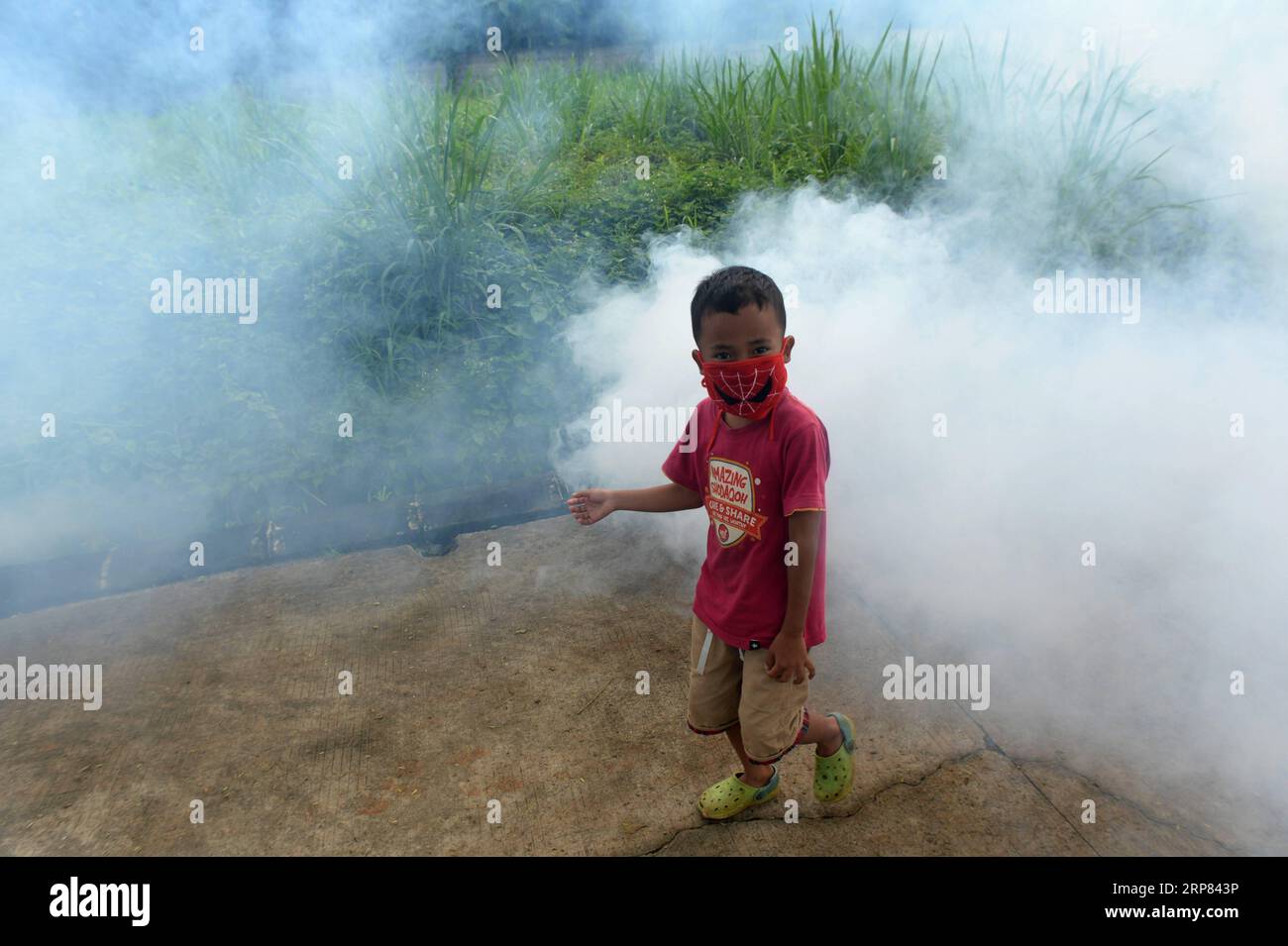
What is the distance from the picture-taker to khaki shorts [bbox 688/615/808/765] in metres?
2.02

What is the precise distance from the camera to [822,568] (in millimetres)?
2043

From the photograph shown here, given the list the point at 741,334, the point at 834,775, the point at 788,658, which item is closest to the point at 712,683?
the point at 788,658

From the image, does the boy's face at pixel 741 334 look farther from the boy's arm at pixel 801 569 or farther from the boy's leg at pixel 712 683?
the boy's leg at pixel 712 683

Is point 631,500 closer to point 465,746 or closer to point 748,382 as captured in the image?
point 748,382

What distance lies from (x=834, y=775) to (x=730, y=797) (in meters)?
0.26

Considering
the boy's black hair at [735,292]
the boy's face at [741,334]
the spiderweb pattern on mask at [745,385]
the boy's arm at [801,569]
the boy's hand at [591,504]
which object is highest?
the boy's black hair at [735,292]

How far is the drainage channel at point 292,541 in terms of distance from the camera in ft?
10.9

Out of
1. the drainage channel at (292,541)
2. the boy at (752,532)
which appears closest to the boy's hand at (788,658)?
the boy at (752,532)

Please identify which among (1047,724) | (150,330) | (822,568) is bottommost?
(1047,724)

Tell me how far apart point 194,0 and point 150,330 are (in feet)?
4.91

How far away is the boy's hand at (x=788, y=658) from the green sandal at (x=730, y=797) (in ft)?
1.31

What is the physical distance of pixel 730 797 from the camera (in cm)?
221
